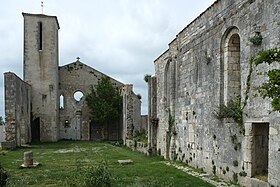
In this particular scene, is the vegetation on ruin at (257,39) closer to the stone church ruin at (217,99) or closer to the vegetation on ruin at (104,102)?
the stone church ruin at (217,99)

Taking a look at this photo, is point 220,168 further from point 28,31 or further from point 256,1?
point 28,31

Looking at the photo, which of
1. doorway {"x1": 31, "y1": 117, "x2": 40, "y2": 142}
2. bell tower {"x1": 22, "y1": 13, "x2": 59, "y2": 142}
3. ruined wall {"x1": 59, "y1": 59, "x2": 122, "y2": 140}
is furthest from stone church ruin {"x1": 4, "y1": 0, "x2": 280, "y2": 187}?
ruined wall {"x1": 59, "y1": 59, "x2": 122, "y2": 140}

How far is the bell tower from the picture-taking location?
3409 cm

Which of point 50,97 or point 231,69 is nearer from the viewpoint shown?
point 231,69

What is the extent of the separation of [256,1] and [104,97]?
28.1m

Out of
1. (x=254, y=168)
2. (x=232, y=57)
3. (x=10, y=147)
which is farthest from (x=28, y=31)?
(x=254, y=168)

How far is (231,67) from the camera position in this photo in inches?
455

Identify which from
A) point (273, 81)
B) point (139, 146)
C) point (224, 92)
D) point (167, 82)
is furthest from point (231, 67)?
point (139, 146)

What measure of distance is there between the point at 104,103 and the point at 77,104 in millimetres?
3539

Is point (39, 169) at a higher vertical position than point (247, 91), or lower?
lower

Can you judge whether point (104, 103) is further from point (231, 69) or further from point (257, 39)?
point (257, 39)

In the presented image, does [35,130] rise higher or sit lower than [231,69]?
lower

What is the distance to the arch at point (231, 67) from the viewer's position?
11484mm

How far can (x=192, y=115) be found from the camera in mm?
14664
